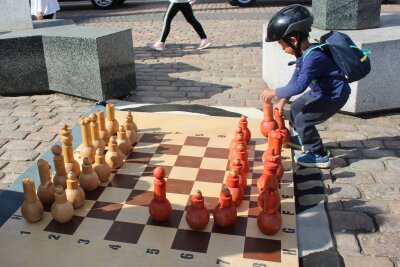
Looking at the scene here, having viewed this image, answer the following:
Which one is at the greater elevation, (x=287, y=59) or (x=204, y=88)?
(x=287, y=59)

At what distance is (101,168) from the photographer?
2924 millimetres

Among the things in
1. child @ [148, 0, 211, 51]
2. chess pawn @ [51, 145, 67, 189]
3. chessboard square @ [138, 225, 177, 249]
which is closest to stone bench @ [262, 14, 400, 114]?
chessboard square @ [138, 225, 177, 249]

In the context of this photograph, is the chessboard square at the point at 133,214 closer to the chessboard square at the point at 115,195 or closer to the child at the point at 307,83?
the chessboard square at the point at 115,195

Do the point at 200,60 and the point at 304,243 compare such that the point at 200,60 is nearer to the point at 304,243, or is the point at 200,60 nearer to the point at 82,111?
the point at 82,111

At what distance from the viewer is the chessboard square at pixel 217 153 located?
333 centimetres

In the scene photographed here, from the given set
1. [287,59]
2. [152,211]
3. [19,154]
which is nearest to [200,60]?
[287,59]

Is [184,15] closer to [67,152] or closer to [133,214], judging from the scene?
[67,152]

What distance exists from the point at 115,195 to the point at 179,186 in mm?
418

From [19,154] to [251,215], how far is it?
207cm

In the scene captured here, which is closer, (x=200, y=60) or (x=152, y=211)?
(x=152, y=211)

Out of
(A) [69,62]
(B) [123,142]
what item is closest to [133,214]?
(B) [123,142]

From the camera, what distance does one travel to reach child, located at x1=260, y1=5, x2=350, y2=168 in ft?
9.96

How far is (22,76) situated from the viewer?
16.6 ft

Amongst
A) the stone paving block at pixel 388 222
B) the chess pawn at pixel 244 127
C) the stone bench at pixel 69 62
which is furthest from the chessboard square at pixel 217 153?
the stone bench at pixel 69 62
